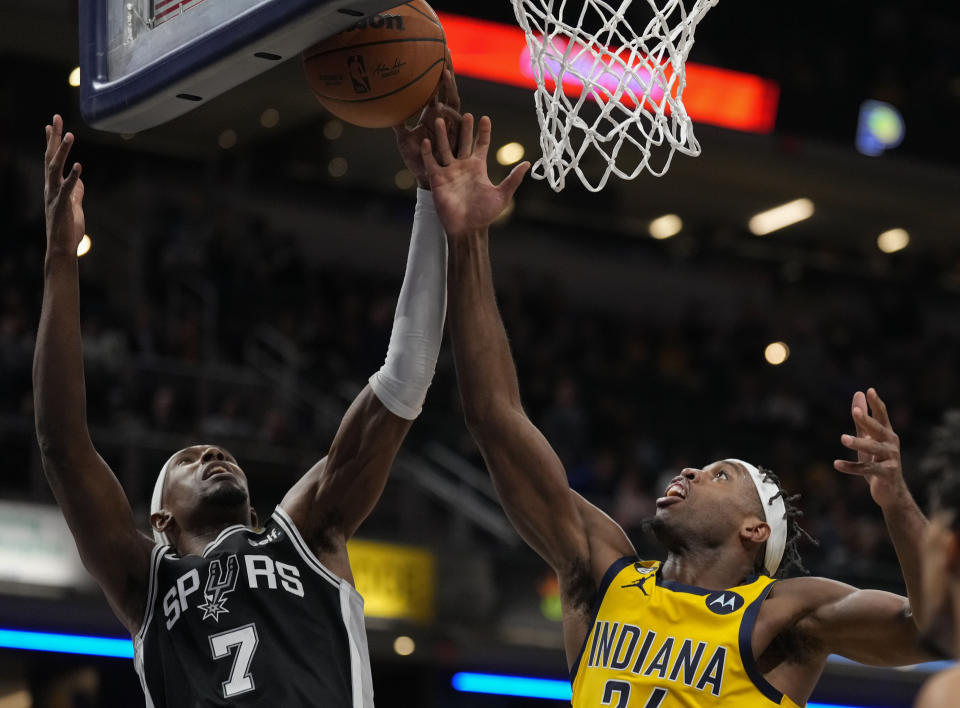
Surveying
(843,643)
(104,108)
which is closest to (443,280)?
(104,108)

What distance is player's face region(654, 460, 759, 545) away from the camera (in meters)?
4.01

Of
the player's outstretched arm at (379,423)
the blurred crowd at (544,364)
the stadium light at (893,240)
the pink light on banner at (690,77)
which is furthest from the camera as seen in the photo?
the stadium light at (893,240)

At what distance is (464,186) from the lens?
13.0 feet

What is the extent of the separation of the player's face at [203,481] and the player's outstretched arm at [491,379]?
2.28ft

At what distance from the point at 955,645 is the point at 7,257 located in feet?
33.6

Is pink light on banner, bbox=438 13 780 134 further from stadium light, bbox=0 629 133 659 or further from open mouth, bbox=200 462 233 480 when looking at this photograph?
open mouth, bbox=200 462 233 480

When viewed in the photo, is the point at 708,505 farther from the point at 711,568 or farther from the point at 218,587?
the point at 218,587

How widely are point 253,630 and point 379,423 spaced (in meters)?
0.64

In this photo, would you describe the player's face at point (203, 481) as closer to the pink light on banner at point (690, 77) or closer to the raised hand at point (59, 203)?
the raised hand at point (59, 203)

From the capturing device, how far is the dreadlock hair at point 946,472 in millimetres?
2246

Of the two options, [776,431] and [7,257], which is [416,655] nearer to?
[7,257]

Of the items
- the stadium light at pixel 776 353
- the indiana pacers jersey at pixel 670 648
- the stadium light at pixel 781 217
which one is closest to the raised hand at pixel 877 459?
the indiana pacers jersey at pixel 670 648

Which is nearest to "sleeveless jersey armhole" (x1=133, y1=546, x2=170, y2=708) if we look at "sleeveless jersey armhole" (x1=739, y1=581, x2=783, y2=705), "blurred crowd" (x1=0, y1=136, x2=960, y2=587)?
"sleeveless jersey armhole" (x1=739, y1=581, x2=783, y2=705)

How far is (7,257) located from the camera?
11.3m
